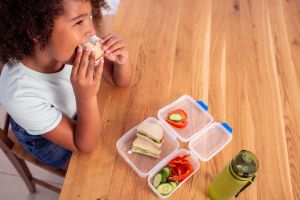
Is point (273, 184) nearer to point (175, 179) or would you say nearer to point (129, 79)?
point (175, 179)

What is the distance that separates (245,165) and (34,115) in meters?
0.62

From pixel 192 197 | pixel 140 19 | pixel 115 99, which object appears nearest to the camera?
pixel 192 197

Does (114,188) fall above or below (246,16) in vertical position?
below

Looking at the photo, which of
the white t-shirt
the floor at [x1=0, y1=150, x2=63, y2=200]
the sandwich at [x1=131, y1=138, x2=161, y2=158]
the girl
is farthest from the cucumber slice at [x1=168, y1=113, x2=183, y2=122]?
the floor at [x1=0, y1=150, x2=63, y2=200]

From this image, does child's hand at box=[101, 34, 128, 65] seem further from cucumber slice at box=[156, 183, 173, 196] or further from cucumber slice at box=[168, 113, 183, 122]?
cucumber slice at box=[156, 183, 173, 196]

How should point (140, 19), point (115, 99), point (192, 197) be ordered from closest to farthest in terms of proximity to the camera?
1. point (192, 197)
2. point (115, 99)
3. point (140, 19)

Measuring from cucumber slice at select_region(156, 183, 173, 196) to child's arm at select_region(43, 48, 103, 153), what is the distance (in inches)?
9.4

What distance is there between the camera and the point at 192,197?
787 millimetres

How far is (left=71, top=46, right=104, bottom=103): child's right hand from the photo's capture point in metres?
0.82

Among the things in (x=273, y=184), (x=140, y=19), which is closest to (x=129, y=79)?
(x=140, y=19)

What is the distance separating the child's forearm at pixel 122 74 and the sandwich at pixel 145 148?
24 cm

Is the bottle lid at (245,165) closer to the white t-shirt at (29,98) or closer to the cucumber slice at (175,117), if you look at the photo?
the cucumber slice at (175,117)

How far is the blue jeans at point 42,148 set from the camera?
3.33 feet

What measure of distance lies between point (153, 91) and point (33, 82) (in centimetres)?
41
